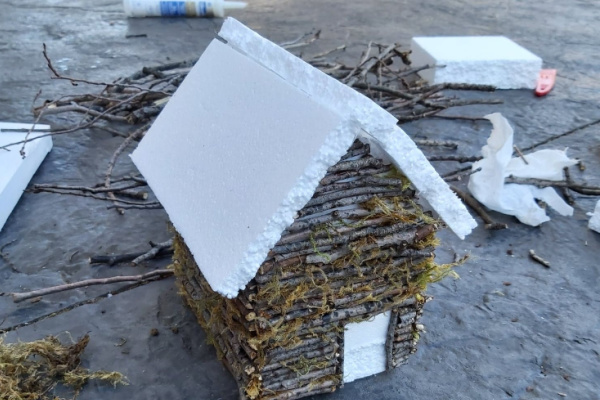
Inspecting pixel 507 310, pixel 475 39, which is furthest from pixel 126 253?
pixel 475 39

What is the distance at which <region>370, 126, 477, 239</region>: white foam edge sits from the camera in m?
1.50

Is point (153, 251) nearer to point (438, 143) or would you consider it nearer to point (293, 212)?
point (293, 212)

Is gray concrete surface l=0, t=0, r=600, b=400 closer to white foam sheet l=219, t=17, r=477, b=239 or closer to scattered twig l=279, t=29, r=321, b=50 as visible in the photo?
white foam sheet l=219, t=17, r=477, b=239

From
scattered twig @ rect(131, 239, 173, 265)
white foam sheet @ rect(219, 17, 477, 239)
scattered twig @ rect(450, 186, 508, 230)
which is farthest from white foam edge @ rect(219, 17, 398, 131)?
scattered twig @ rect(450, 186, 508, 230)

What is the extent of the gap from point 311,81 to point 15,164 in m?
2.18

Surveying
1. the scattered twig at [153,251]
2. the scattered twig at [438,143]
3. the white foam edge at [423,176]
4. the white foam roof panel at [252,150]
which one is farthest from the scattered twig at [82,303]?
the scattered twig at [438,143]

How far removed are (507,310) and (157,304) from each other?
1364 mm

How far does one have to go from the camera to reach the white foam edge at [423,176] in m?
Result: 1.50

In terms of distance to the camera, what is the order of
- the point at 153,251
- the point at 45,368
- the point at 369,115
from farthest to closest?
the point at 153,251, the point at 45,368, the point at 369,115

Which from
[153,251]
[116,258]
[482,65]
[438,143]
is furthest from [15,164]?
[482,65]

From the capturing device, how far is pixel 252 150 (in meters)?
1.57

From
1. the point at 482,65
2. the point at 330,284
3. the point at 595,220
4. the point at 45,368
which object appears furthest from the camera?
the point at 482,65

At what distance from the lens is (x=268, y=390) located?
5.97 ft

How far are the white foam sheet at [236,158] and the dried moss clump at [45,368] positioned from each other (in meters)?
0.67
